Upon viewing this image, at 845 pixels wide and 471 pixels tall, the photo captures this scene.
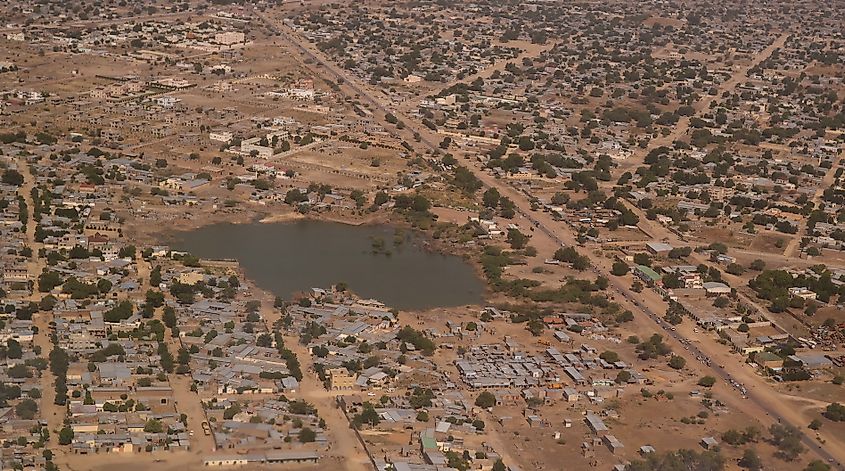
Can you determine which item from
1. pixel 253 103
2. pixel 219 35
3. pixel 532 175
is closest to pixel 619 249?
pixel 532 175

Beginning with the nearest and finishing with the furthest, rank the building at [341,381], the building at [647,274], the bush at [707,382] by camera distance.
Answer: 1. the building at [341,381]
2. the bush at [707,382]
3. the building at [647,274]

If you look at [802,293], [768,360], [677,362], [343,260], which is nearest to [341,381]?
[677,362]

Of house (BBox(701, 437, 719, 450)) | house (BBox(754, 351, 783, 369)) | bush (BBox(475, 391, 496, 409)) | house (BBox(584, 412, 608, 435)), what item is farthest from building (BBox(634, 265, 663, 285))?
bush (BBox(475, 391, 496, 409))

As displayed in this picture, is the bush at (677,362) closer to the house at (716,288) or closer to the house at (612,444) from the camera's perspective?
the house at (612,444)

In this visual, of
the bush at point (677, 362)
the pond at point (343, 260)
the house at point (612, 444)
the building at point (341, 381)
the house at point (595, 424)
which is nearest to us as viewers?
the house at point (612, 444)

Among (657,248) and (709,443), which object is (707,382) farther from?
(657,248)

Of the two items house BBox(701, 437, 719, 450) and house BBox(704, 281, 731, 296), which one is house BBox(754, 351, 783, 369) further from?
house BBox(701, 437, 719, 450)

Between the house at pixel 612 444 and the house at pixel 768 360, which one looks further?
the house at pixel 768 360

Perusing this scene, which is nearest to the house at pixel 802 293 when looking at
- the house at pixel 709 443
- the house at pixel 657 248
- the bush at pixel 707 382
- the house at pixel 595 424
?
the house at pixel 657 248
